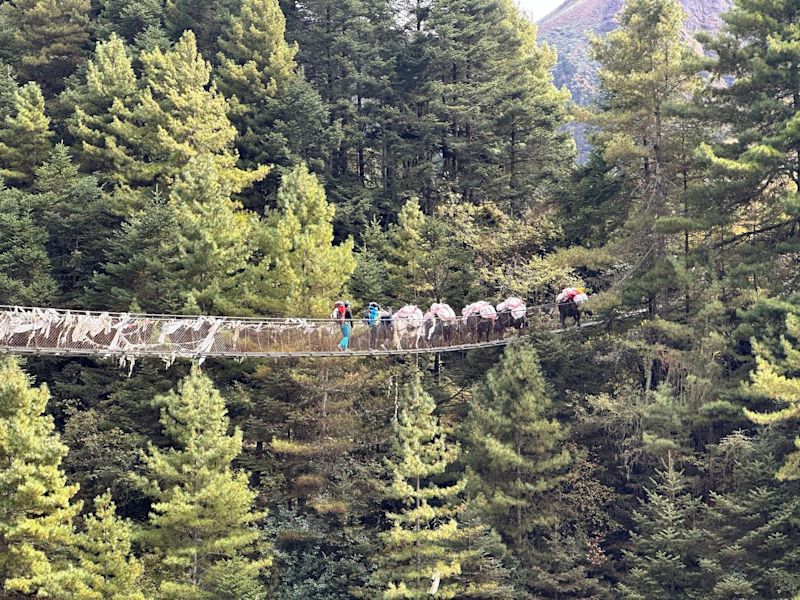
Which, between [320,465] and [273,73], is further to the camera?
[273,73]

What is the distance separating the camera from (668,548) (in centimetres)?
2206

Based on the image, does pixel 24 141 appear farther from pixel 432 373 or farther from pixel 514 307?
pixel 514 307

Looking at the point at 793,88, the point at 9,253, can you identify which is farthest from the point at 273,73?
the point at 793,88

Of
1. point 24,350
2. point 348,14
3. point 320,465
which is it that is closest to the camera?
point 24,350

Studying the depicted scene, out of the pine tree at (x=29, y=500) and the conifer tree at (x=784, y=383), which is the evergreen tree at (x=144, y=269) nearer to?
the pine tree at (x=29, y=500)

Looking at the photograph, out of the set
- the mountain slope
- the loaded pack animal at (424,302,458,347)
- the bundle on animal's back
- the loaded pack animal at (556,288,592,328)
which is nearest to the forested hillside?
the loaded pack animal at (556,288,592,328)

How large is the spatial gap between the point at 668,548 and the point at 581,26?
2259 inches

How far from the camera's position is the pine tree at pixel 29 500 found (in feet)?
64.5

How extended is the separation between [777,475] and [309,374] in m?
9.85

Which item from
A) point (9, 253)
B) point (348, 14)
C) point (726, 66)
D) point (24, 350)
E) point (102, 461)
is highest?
point (348, 14)

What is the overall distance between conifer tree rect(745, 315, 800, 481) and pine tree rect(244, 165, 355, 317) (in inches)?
351

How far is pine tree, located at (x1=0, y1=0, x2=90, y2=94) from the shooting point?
118ft

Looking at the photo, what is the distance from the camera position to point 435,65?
34.7m

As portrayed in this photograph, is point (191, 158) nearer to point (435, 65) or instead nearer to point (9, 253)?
point (9, 253)
